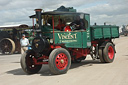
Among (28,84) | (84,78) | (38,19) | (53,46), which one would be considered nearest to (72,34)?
(53,46)

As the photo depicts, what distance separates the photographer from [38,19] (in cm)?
716

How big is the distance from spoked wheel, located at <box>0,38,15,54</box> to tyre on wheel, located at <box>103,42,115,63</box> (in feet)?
32.0

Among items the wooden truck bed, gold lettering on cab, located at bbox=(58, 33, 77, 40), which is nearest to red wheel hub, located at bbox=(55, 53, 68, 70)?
gold lettering on cab, located at bbox=(58, 33, 77, 40)

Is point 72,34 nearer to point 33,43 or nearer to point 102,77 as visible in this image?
point 33,43

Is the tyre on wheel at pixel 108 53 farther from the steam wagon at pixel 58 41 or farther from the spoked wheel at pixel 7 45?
the spoked wheel at pixel 7 45

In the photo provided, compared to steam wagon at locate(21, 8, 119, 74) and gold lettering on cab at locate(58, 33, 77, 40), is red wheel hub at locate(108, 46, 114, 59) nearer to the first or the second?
steam wagon at locate(21, 8, 119, 74)

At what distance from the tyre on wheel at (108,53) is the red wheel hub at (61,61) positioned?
2.62 m

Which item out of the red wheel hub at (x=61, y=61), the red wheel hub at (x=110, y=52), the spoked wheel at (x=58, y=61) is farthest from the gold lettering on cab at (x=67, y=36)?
the red wheel hub at (x=110, y=52)

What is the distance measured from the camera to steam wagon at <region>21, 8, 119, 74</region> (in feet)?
23.5

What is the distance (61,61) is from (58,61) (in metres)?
0.11

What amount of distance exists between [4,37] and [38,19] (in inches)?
484

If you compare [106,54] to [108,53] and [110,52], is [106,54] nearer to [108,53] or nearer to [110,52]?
[108,53]

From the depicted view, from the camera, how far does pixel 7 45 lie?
18.1 meters

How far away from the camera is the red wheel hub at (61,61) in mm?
7087
